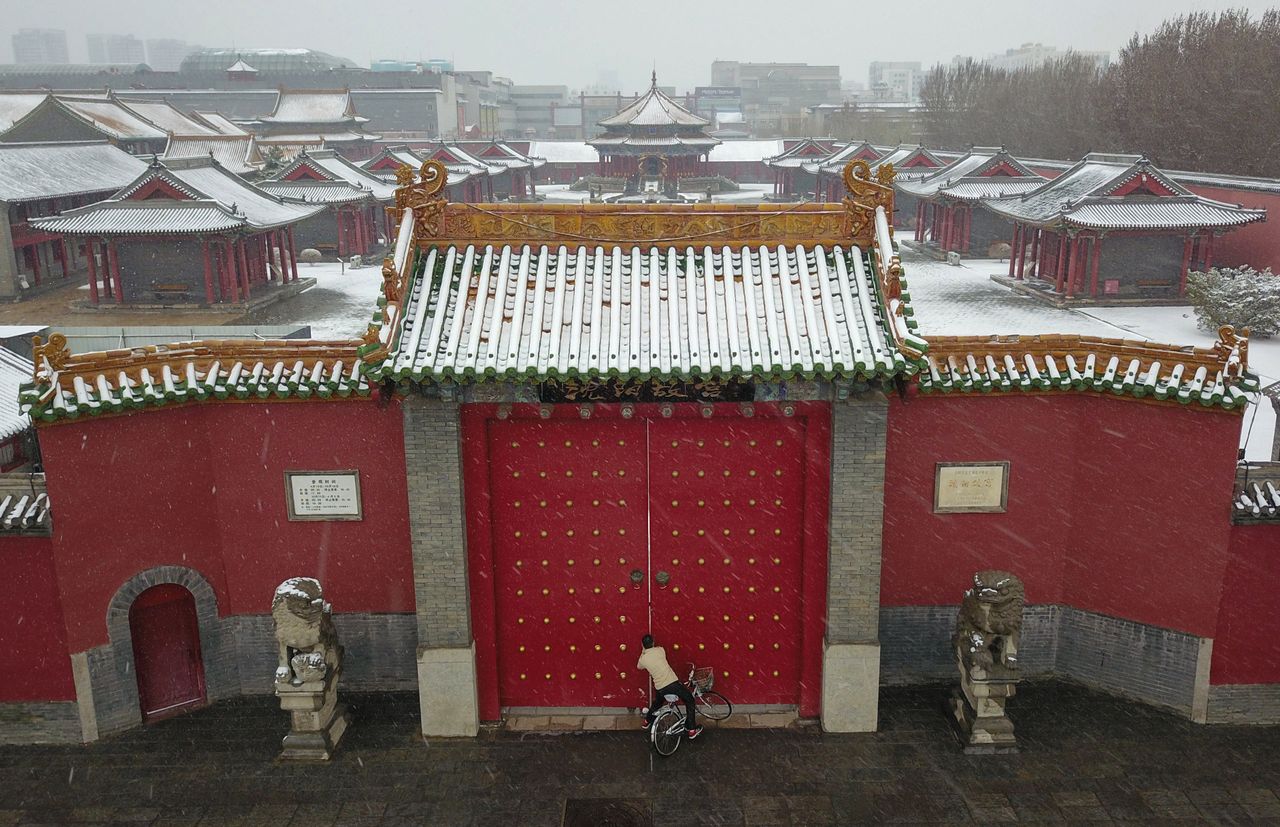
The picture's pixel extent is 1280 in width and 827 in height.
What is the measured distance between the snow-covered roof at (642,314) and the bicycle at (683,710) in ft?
10.6

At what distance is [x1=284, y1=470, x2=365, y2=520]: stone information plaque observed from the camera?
30.8 feet

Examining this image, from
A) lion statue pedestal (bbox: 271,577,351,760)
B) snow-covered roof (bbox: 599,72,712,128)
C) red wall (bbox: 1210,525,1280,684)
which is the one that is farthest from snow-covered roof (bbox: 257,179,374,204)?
red wall (bbox: 1210,525,1280,684)

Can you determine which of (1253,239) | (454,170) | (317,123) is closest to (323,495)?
(1253,239)

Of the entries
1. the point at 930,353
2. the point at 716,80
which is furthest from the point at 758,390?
the point at 716,80

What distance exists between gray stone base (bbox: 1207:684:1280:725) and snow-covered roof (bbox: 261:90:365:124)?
76.4m

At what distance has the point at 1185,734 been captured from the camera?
9.13 m

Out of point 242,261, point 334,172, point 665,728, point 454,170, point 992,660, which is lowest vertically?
point 665,728

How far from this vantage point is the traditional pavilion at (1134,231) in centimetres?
3097

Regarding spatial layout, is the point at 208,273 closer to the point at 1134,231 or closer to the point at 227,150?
the point at 227,150

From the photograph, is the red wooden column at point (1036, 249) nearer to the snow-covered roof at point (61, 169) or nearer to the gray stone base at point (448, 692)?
the gray stone base at point (448, 692)

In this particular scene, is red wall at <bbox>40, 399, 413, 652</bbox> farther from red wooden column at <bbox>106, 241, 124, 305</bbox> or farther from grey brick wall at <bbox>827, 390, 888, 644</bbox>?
red wooden column at <bbox>106, 241, 124, 305</bbox>

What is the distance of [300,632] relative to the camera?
882 centimetres

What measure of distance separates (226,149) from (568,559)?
5612 centimetres

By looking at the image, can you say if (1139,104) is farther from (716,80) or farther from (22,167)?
(716,80)
